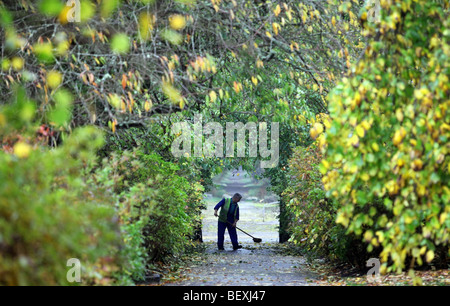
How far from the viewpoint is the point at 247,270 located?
429 inches

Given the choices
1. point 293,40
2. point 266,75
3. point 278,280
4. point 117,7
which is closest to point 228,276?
point 278,280

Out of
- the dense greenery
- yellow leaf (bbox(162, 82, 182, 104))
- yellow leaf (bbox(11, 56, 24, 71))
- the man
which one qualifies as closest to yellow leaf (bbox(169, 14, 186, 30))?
the dense greenery

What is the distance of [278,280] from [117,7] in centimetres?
524

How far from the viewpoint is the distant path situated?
28.3 ft

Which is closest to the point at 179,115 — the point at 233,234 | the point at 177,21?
the point at 177,21

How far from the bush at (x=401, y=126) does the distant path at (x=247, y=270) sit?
3866mm

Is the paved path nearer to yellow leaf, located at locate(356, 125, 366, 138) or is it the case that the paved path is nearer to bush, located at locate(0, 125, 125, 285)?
yellow leaf, located at locate(356, 125, 366, 138)

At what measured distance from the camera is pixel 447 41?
195 inches

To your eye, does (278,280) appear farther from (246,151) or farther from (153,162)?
(246,151)

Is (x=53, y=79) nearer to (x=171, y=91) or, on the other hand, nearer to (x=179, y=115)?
(x=171, y=91)

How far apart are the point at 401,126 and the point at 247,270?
684cm

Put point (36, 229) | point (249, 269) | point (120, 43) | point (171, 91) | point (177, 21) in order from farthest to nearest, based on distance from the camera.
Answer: point (249, 269)
point (171, 91)
point (177, 21)
point (120, 43)
point (36, 229)

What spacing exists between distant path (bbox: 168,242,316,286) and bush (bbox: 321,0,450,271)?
152 inches

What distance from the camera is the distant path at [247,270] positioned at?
862 centimetres
